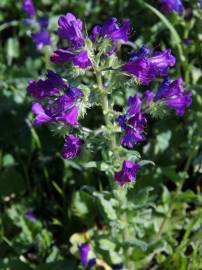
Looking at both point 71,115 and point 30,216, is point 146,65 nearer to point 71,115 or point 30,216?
point 71,115

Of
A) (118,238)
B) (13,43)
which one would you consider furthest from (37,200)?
(13,43)

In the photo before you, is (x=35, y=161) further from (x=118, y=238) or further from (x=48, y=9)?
(x=48, y=9)

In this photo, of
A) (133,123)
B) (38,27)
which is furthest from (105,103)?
(38,27)

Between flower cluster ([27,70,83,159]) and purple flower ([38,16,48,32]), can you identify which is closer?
flower cluster ([27,70,83,159])

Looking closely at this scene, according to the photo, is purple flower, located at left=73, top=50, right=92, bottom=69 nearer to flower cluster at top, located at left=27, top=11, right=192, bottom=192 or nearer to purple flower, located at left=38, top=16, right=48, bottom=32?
flower cluster at top, located at left=27, top=11, right=192, bottom=192

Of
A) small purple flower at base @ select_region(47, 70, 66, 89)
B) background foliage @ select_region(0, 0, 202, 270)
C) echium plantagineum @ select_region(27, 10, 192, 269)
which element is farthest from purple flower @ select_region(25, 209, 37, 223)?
small purple flower at base @ select_region(47, 70, 66, 89)

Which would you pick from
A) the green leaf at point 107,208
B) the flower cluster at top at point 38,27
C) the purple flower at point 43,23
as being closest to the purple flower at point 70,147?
the green leaf at point 107,208
